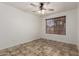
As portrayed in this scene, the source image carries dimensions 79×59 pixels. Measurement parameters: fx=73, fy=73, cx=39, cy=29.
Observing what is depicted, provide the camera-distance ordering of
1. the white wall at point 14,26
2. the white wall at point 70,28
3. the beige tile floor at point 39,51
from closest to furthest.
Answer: the beige tile floor at point 39,51, the white wall at point 14,26, the white wall at point 70,28

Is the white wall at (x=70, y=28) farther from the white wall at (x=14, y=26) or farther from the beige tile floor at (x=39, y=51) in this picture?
the white wall at (x=14, y=26)

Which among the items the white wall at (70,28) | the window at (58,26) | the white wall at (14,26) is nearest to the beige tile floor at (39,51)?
the white wall at (14,26)

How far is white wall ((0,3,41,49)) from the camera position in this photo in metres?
2.75

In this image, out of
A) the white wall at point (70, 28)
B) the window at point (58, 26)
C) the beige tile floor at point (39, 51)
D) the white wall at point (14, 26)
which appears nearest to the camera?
the beige tile floor at point (39, 51)

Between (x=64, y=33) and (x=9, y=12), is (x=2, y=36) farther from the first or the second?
(x=64, y=33)

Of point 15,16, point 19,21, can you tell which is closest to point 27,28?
point 19,21

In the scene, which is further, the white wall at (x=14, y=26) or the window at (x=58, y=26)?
the window at (x=58, y=26)

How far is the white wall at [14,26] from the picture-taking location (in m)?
2.75

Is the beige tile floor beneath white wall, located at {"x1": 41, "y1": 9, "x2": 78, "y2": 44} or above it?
beneath

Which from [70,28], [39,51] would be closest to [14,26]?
[39,51]

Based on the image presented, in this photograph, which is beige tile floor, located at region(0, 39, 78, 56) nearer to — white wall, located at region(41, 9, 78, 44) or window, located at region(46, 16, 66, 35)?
white wall, located at region(41, 9, 78, 44)

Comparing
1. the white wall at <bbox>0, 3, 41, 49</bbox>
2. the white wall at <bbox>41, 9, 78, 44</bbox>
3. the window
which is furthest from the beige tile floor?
the window

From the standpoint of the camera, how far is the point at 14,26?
3.18 meters

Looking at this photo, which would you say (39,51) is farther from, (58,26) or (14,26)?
(58,26)
